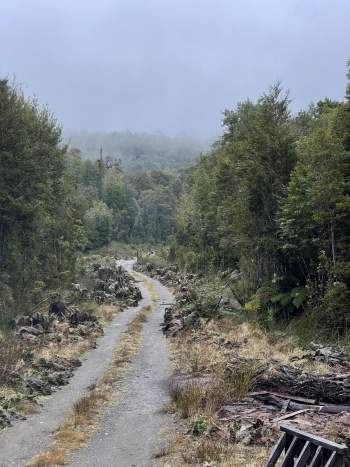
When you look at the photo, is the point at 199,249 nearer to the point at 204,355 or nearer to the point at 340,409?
the point at 204,355

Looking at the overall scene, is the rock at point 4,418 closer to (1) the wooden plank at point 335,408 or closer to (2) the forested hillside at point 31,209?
(1) the wooden plank at point 335,408

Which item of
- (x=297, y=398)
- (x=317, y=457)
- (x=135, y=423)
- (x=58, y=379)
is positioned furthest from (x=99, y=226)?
(x=317, y=457)

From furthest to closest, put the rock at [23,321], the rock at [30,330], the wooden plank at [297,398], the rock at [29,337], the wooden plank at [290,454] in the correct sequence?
1. the rock at [23,321]
2. the rock at [30,330]
3. the rock at [29,337]
4. the wooden plank at [297,398]
5. the wooden plank at [290,454]

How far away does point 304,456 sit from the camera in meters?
6.39

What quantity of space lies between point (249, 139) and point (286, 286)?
716 centimetres

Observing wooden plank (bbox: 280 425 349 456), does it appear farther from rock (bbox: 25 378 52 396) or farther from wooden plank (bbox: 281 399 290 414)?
rock (bbox: 25 378 52 396)

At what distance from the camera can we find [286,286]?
2239 centimetres

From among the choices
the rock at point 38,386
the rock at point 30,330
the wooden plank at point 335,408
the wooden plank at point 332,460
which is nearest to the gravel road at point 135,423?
the rock at point 38,386

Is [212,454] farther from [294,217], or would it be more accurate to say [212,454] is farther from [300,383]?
[294,217]

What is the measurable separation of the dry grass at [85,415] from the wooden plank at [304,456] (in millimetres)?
4954

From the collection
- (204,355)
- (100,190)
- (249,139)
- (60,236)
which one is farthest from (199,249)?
(100,190)

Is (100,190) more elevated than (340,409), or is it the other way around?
(100,190)

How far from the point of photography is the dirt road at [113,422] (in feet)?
32.1

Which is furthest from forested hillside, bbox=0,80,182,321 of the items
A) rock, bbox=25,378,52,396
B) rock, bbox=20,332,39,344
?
rock, bbox=25,378,52,396
